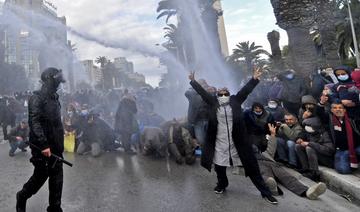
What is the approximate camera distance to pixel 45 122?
412 cm

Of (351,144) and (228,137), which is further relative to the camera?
(351,144)

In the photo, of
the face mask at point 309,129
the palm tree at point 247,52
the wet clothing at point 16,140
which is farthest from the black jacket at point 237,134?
the palm tree at point 247,52

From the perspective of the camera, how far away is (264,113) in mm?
6000

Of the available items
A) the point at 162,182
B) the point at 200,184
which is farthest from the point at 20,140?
the point at 200,184

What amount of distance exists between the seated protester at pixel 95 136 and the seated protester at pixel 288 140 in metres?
4.65

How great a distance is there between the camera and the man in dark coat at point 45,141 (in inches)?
158

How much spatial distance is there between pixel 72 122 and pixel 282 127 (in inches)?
229

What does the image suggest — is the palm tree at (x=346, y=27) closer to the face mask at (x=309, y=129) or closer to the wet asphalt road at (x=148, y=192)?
the face mask at (x=309, y=129)

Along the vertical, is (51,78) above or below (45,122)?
above

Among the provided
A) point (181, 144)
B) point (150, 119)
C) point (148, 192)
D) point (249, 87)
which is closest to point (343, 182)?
point (249, 87)

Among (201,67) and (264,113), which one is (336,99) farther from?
(201,67)

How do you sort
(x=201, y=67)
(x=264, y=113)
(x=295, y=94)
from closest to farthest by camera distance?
(x=264, y=113)
(x=295, y=94)
(x=201, y=67)

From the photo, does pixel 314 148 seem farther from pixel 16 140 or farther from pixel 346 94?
pixel 16 140

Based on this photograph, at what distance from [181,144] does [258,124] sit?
2035 millimetres
